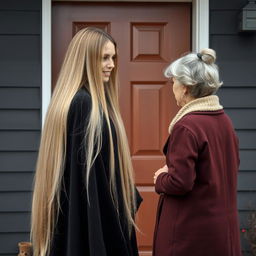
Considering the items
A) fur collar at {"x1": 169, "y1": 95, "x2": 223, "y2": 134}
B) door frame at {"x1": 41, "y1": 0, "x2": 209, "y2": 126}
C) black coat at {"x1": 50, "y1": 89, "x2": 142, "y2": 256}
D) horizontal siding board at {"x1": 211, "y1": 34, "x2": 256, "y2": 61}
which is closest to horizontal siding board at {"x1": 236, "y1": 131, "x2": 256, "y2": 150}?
horizontal siding board at {"x1": 211, "y1": 34, "x2": 256, "y2": 61}

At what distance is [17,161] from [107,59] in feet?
5.87

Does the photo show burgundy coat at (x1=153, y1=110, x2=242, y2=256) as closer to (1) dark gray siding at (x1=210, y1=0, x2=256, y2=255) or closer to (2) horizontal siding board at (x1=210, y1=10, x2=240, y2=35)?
(1) dark gray siding at (x1=210, y1=0, x2=256, y2=255)

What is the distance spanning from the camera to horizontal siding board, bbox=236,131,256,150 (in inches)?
149

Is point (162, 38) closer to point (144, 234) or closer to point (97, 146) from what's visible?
point (144, 234)

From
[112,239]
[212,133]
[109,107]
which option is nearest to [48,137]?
[109,107]

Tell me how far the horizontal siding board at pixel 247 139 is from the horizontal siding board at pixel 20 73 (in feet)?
4.85

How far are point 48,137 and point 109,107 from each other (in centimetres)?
28

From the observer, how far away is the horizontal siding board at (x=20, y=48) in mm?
3666

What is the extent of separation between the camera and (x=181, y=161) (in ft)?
7.17

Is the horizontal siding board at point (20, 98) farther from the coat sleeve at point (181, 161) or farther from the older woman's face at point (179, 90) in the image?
the coat sleeve at point (181, 161)

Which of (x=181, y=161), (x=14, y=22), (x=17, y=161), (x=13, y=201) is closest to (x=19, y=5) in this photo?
(x=14, y=22)

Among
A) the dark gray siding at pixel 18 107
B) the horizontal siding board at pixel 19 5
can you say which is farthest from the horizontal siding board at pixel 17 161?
the horizontal siding board at pixel 19 5

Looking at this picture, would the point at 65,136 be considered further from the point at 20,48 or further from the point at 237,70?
the point at 237,70

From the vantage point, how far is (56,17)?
150 inches
